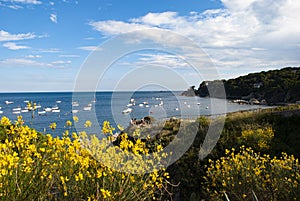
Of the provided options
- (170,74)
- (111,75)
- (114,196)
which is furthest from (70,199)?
(170,74)

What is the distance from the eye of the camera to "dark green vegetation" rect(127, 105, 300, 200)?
26.3 feet

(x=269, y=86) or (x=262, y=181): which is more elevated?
(x=269, y=86)

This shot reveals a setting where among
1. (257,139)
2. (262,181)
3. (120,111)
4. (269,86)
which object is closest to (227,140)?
(257,139)

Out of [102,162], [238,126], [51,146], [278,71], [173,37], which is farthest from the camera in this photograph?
[278,71]

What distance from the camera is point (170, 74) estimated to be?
19.1 ft

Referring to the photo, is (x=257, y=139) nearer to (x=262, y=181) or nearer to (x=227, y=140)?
(x=227, y=140)

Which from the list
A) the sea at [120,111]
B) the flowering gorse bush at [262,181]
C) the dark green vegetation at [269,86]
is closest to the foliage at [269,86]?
the dark green vegetation at [269,86]

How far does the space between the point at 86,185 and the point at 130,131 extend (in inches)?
331

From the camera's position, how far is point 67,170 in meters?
2.80

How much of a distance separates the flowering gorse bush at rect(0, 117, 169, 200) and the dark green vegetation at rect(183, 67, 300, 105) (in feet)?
120

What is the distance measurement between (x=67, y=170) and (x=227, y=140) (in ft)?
24.8

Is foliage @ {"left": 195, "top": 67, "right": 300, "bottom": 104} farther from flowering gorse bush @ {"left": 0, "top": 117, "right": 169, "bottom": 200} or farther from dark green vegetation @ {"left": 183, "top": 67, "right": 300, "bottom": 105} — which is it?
flowering gorse bush @ {"left": 0, "top": 117, "right": 169, "bottom": 200}

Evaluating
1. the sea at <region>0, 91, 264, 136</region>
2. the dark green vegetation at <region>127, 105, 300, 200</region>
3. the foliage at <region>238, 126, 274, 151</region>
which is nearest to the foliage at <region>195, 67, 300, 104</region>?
the sea at <region>0, 91, 264, 136</region>

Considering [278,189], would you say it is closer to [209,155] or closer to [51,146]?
[51,146]
